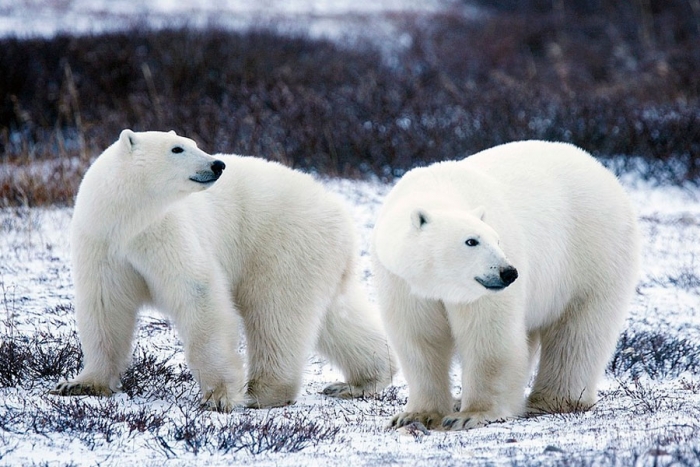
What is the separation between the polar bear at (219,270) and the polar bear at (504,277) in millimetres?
685

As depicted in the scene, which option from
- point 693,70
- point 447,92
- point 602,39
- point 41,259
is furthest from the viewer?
point 602,39

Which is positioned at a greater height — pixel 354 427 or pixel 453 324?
pixel 453 324

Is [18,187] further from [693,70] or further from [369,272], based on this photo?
[693,70]

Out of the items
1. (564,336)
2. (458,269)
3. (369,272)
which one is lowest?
(369,272)

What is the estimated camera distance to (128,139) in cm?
367

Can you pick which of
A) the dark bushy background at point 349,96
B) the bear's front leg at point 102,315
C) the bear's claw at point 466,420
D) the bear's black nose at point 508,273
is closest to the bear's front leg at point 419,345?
the bear's claw at point 466,420

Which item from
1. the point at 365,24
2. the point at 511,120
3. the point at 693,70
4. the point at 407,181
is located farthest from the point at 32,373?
the point at 365,24

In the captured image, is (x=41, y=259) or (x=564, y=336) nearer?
(x=564, y=336)

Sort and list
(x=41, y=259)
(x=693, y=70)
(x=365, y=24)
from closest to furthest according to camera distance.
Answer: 1. (x=41, y=259)
2. (x=693, y=70)
3. (x=365, y=24)

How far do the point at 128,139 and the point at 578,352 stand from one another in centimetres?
197

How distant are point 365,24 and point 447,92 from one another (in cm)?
860

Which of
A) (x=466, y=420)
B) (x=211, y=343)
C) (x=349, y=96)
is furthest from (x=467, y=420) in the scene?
(x=349, y=96)

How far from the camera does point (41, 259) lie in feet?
18.7

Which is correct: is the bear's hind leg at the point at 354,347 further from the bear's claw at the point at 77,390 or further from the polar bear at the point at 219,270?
the bear's claw at the point at 77,390
